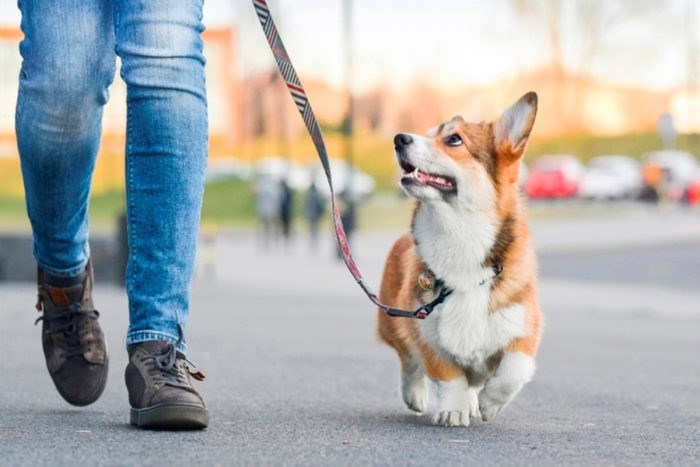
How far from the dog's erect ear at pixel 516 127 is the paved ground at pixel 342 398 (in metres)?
0.85

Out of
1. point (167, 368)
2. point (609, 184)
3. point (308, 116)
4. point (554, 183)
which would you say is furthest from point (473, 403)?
point (609, 184)

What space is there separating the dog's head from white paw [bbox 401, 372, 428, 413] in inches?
27.3

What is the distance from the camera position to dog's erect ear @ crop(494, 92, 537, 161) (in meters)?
4.49

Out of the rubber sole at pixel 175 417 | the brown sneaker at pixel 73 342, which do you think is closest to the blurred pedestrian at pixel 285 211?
the brown sneaker at pixel 73 342

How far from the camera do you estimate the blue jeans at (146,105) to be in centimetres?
375

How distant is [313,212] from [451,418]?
27197 millimetres

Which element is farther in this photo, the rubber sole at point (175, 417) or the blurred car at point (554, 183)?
the blurred car at point (554, 183)

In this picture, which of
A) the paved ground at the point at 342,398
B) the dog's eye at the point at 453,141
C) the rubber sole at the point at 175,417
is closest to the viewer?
the paved ground at the point at 342,398

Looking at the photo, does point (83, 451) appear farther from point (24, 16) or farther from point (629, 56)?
point (629, 56)

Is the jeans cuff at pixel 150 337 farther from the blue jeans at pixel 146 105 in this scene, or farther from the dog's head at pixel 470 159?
the dog's head at pixel 470 159

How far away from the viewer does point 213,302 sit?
14484 mm

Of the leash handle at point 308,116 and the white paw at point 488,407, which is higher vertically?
the leash handle at point 308,116

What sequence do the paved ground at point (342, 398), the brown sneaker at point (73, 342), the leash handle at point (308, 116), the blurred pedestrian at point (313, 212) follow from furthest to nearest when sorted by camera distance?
the blurred pedestrian at point (313, 212)
the brown sneaker at point (73, 342)
the leash handle at point (308, 116)
the paved ground at point (342, 398)

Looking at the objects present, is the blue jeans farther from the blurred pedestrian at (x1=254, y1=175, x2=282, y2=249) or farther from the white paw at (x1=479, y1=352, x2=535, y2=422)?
the blurred pedestrian at (x1=254, y1=175, x2=282, y2=249)
